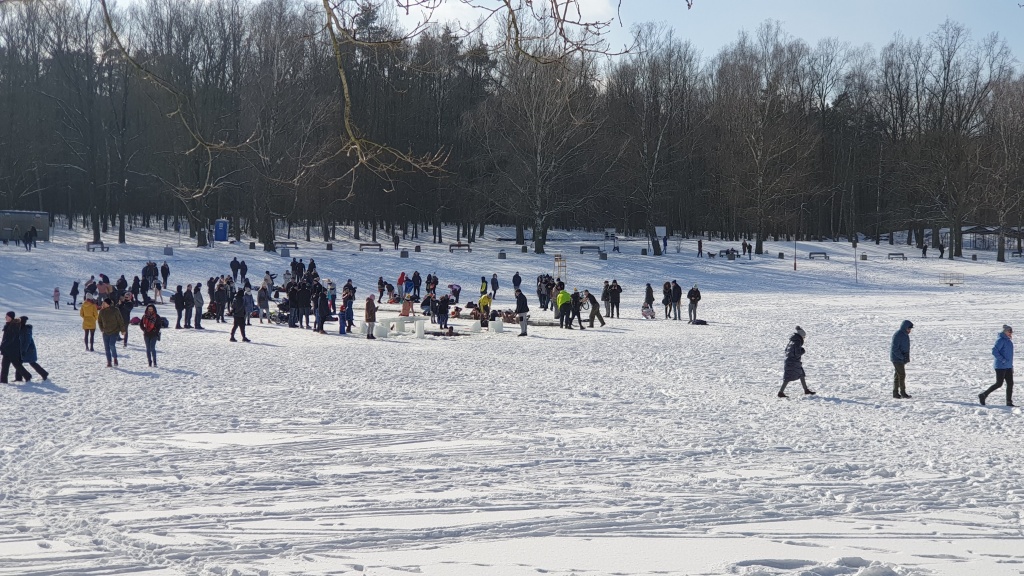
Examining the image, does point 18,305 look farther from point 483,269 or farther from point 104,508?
point 104,508

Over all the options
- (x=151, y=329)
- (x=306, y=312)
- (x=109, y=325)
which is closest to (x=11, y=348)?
(x=109, y=325)

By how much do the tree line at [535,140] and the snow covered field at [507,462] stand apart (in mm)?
24373

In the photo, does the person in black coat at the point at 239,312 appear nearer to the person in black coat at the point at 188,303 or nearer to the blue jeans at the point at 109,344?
the person in black coat at the point at 188,303

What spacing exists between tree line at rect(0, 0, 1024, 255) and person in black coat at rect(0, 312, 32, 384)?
85.1 ft

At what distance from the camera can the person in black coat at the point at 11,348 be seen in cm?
1422

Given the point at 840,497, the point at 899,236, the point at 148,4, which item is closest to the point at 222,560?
the point at 840,497

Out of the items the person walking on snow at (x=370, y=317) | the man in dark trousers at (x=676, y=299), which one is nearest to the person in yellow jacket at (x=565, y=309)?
the man in dark trousers at (x=676, y=299)

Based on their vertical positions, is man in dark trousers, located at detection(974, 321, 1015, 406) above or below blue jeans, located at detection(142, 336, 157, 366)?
above

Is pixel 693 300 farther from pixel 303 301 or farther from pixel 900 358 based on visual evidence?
pixel 900 358

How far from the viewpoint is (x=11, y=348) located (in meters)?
14.2

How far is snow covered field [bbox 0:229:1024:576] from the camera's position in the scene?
639 centimetres

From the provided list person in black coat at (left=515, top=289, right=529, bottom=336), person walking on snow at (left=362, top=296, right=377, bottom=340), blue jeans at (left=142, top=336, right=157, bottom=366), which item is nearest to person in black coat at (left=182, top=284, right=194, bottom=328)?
person walking on snow at (left=362, top=296, right=377, bottom=340)

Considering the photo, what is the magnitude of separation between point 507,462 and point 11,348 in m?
9.51

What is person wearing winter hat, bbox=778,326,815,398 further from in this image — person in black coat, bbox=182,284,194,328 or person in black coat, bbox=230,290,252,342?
person in black coat, bbox=182,284,194,328
